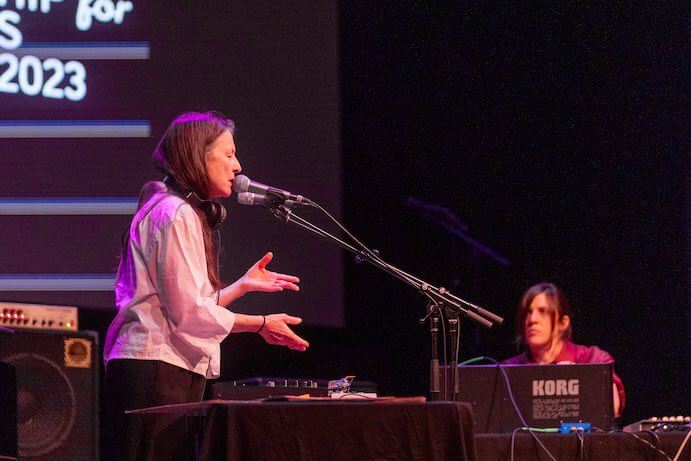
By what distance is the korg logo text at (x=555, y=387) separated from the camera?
3295 mm

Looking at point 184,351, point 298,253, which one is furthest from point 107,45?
point 184,351

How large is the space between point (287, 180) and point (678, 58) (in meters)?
2.52

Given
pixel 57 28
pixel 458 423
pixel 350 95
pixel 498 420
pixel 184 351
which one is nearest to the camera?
pixel 458 423

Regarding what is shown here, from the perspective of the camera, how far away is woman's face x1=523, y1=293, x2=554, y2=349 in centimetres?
480

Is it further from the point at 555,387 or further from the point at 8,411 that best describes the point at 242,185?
the point at 555,387

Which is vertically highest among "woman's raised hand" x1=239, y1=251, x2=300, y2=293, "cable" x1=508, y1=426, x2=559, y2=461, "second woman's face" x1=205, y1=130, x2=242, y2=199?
"second woman's face" x1=205, y1=130, x2=242, y2=199

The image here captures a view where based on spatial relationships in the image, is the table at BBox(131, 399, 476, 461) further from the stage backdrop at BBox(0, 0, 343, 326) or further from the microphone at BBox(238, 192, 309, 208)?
the stage backdrop at BBox(0, 0, 343, 326)

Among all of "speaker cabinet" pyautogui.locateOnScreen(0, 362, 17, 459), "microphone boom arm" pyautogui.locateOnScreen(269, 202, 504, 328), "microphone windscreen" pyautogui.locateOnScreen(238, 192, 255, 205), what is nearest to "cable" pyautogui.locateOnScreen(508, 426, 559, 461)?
"microphone boom arm" pyautogui.locateOnScreen(269, 202, 504, 328)

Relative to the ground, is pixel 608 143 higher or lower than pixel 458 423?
higher

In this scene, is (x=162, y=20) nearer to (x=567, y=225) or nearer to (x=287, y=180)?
(x=287, y=180)

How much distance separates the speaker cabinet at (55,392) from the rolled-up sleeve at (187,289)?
249mm

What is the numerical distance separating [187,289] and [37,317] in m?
0.46

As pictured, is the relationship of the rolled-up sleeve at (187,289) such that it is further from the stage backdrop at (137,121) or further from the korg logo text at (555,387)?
the stage backdrop at (137,121)

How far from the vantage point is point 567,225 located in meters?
5.71
